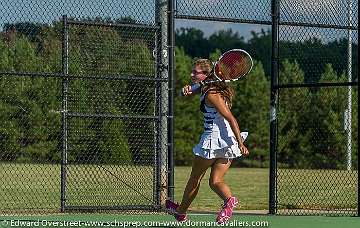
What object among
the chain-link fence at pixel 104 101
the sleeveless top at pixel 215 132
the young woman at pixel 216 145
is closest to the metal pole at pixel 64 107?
the chain-link fence at pixel 104 101

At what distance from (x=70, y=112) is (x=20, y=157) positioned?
6.77m

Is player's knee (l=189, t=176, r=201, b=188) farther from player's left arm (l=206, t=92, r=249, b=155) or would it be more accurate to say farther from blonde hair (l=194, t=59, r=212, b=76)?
blonde hair (l=194, t=59, r=212, b=76)

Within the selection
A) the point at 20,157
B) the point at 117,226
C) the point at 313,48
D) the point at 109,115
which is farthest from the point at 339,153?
the point at 117,226

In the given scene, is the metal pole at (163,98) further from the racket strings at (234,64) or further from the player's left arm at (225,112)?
the player's left arm at (225,112)

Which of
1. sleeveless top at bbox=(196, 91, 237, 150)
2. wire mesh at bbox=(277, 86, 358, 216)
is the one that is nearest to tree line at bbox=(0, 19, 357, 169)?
sleeveless top at bbox=(196, 91, 237, 150)

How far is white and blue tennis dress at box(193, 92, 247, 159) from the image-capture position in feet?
36.8

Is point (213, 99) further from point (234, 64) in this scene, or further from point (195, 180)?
point (195, 180)

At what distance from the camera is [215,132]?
11.3 metres

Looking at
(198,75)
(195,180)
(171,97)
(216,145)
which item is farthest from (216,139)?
(171,97)

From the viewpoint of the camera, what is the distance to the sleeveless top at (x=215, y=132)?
36.8 ft

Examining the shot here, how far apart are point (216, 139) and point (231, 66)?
0.90m

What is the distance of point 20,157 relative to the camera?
822 inches

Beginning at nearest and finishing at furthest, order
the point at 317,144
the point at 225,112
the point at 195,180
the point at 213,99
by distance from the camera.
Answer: the point at 225,112 < the point at 213,99 < the point at 195,180 < the point at 317,144

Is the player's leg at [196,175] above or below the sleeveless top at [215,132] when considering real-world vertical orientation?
below
